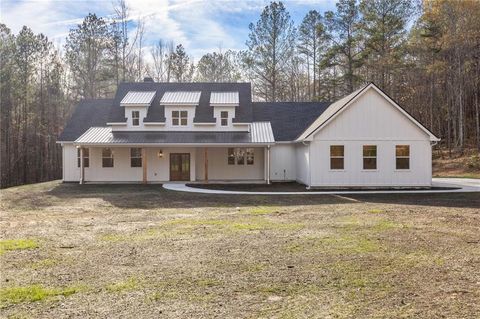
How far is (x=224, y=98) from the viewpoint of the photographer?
2570 cm

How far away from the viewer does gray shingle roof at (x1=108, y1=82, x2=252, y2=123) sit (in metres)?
24.9

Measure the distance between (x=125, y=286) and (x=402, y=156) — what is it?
58.7 ft

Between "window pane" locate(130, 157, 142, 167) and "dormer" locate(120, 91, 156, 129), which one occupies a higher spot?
"dormer" locate(120, 91, 156, 129)

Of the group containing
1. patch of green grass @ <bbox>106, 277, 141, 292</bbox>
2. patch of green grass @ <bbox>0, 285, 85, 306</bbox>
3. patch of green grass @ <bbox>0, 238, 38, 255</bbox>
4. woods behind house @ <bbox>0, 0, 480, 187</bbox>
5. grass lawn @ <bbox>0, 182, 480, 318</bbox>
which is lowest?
grass lawn @ <bbox>0, 182, 480, 318</bbox>

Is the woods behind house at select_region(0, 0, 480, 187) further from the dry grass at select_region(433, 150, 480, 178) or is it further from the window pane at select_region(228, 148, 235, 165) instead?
the window pane at select_region(228, 148, 235, 165)

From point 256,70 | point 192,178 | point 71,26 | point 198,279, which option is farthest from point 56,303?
point 71,26

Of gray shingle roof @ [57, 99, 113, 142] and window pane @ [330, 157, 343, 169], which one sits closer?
window pane @ [330, 157, 343, 169]

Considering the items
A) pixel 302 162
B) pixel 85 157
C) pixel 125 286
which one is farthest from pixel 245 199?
pixel 85 157

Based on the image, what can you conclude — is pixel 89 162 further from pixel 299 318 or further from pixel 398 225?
pixel 299 318

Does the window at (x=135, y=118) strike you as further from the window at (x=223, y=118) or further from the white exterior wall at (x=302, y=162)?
the white exterior wall at (x=302, y=162)

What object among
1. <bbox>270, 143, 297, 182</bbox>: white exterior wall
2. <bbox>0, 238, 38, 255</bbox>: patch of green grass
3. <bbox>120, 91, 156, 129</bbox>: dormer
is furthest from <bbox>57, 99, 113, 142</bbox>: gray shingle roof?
<bbox>0, 238, 38, 255</bbox>: patch of green grass

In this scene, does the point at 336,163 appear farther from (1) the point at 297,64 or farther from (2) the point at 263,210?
(1) the point at 297,64

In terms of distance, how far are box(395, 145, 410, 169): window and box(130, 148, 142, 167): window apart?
14.9 m

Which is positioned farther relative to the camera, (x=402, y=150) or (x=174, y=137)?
(x=174, y=137)
